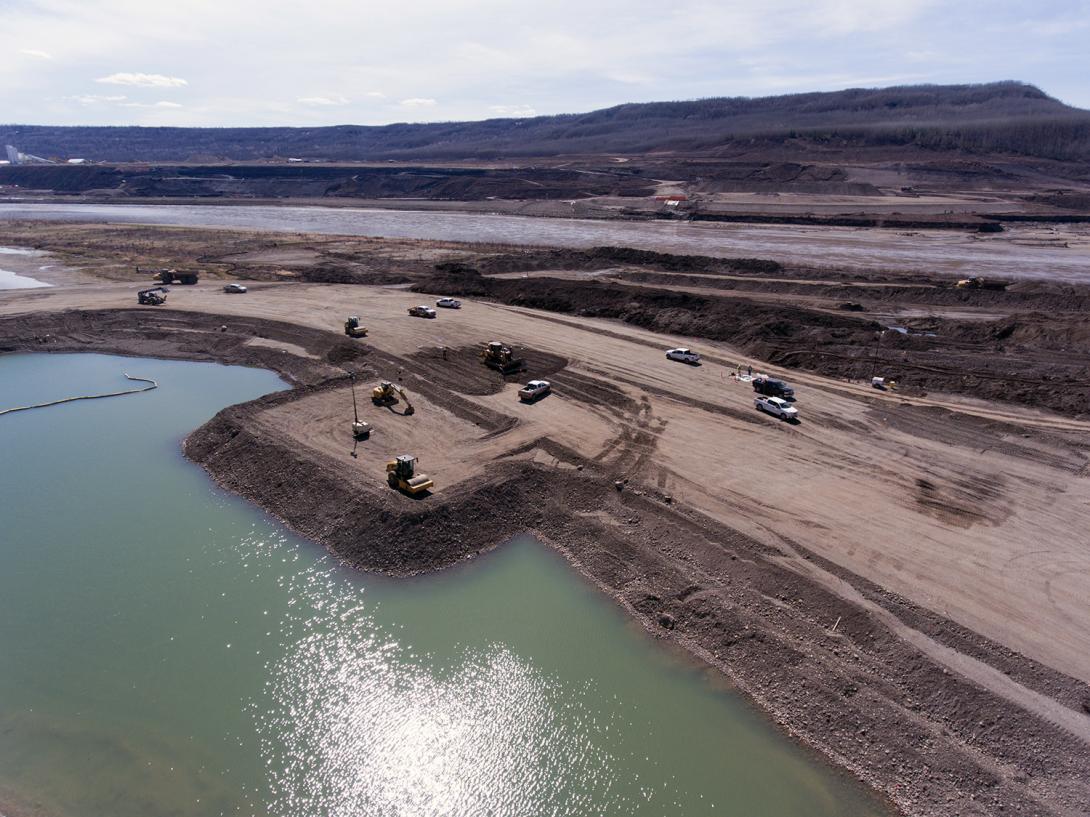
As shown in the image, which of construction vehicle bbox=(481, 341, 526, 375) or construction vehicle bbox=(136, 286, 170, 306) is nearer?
construction vehicle bbox=(481, 341, 526, 375)

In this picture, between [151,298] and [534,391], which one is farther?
[151,298]

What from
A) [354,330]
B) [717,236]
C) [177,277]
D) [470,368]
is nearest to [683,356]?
[470,368]

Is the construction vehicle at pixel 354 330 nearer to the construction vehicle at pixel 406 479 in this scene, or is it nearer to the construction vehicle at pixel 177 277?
the construction vehicle at pixel 406 479

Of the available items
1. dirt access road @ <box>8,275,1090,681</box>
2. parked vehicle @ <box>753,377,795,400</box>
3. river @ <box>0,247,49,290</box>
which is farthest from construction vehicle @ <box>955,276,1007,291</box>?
river @ <box>0,247,49,290</box>

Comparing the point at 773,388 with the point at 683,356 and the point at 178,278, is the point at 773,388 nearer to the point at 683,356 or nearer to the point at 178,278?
the point at 683,356

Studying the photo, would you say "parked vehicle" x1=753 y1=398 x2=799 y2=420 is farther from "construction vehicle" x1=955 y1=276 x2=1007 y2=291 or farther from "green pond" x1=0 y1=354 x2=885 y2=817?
"construction vehicle" x1=955 y1=276 x2=1007 y2=291

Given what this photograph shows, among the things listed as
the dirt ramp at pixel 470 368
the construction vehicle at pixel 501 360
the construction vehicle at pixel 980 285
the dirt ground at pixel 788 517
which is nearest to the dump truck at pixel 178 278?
the dirt ground at pixel 788 517
